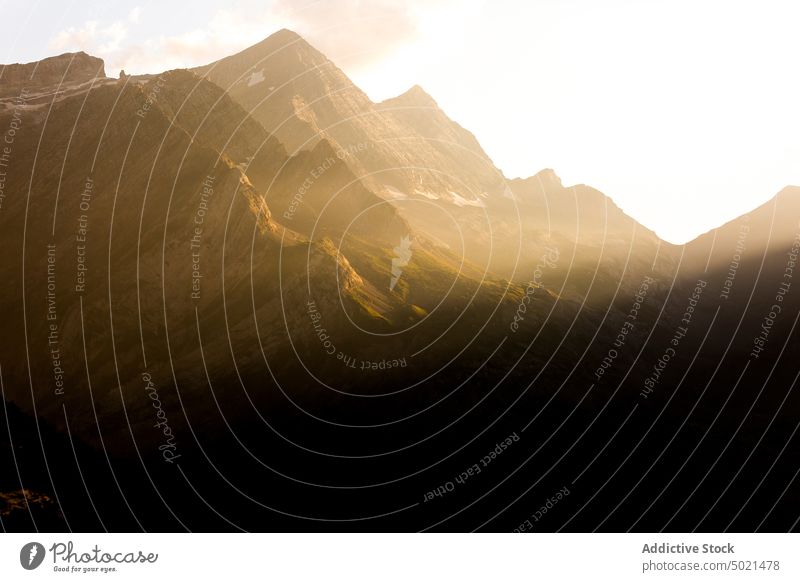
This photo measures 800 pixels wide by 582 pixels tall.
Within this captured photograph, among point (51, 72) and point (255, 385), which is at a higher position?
point (51, 72)

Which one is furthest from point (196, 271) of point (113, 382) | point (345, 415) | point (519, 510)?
point (519, 510)

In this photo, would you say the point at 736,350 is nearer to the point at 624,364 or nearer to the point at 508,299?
the point at 624,364

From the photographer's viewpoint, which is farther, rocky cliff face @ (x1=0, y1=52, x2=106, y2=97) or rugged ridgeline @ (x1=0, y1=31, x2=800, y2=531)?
rocky cliff face @ (x1=0, y1=52, x2=106, y2=97)

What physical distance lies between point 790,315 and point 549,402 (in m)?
114

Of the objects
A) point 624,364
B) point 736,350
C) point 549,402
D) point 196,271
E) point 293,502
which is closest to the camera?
point 293,502

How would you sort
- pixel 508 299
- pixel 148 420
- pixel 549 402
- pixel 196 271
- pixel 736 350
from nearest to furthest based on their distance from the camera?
pixel 148 420
pixel 196 271
pixel 549 402
pixel 508 299
pixel 736 350

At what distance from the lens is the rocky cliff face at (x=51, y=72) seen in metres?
147

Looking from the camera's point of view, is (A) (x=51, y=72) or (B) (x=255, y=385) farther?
(A) (x=51, y=72)

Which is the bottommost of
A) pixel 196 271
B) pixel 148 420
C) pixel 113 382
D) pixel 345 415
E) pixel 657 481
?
pixel 657 481

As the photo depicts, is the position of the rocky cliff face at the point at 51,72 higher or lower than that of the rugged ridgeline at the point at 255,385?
higher

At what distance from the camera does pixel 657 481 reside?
360ft

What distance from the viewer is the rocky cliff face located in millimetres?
147250

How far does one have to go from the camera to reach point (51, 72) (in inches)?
6171

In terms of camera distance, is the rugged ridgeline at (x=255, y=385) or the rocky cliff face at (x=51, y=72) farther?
the rocky cliff face at (x=51, y=72)
